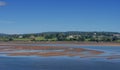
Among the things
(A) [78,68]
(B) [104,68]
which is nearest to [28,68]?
(A) [78,68]

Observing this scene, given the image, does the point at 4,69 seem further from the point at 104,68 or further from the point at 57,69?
the point at 104,68

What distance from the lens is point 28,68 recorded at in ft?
96.6

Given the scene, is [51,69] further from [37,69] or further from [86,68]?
[86,68]

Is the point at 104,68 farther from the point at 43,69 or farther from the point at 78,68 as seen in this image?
the point at 43,69

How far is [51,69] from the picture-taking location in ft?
94.0

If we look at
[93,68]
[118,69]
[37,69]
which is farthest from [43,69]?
[118,69]

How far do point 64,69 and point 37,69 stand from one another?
247 centimetres

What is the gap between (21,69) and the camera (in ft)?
93.7

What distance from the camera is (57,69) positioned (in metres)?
28.7

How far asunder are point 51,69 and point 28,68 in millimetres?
2319

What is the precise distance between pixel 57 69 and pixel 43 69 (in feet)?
4.21

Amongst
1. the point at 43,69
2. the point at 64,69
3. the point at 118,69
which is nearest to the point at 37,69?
the point at 43,69

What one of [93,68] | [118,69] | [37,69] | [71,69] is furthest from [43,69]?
[118,69]

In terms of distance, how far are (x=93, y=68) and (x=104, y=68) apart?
1082mm
